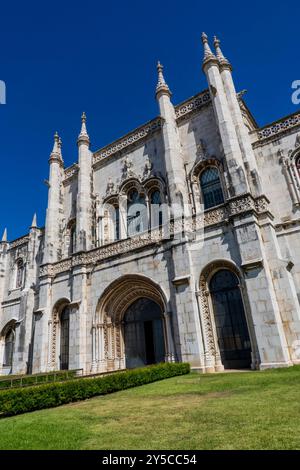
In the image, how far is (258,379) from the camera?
9250 millimetres

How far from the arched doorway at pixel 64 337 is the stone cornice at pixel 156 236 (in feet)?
8.78

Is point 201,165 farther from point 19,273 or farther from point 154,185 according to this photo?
point 19,273

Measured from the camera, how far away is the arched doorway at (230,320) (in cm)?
1329

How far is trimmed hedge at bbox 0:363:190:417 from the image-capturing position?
799 centimetres

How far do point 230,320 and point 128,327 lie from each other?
6462 millimetres

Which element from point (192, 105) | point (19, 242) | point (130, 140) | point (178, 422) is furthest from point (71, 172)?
point (178, 422)

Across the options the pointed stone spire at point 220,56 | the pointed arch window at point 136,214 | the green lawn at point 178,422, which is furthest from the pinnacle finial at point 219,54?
the green lawn at point 178,422

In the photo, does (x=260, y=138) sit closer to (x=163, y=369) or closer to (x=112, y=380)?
(x=163, y=369)

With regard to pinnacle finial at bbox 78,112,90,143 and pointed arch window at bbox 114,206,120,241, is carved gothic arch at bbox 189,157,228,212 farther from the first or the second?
pinnacle finial at bbox 78,112,90,143

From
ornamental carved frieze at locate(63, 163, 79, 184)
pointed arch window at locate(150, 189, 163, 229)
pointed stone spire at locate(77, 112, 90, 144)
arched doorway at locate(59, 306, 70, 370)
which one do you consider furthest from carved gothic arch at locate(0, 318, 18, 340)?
pointed stone spire at locate(77, 112, 90, 144)

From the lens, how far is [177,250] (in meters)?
15.0

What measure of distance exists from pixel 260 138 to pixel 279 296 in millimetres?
8243

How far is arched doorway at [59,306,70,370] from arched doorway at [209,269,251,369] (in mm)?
9447
